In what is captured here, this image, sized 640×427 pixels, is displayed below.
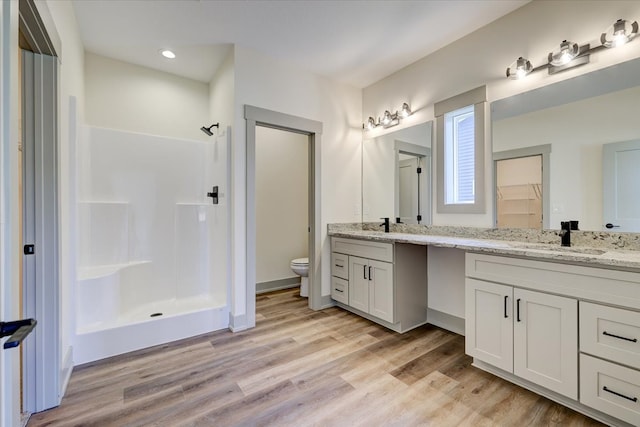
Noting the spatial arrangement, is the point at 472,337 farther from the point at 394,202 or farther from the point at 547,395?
the point at 394,202

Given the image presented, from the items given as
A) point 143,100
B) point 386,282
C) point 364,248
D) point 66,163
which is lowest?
point 386,282

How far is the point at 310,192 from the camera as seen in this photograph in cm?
313

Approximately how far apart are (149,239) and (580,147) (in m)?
3.63

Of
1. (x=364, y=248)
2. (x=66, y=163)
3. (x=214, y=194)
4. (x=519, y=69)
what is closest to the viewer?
(x=66, y=163)

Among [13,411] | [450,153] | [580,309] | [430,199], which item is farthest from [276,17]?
[580,309]

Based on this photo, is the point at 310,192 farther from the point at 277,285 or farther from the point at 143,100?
the point at 143,100

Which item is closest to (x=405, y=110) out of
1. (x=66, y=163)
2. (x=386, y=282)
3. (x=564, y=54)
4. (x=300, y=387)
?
(x=564, y=54)

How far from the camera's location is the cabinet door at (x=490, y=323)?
1763 millimetres

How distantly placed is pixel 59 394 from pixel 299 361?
4.62 feet

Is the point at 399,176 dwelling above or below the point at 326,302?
above

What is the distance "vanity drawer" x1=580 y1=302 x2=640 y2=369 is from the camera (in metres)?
1.33

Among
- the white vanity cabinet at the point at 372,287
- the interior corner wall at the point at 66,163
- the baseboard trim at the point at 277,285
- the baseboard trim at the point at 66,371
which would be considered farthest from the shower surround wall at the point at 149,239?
the white vanity cabinet at the point at 372,287

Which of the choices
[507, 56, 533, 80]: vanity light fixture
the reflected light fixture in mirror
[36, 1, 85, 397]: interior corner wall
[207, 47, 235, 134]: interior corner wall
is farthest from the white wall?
the reflected light fixture in mirror

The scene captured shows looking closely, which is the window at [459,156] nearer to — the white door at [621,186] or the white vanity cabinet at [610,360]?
the white door at [621,186]
